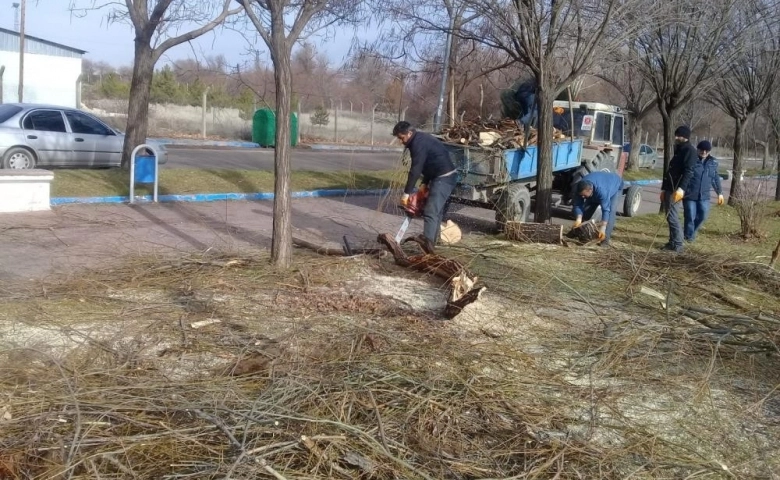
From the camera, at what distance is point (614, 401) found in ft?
15.6

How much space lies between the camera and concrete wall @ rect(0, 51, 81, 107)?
115ft

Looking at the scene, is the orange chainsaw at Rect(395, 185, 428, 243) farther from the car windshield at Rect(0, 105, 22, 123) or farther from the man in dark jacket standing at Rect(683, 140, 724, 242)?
the car windshield at Rect(0, 105, 22, 123)

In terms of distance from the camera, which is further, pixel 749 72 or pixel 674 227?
pixel 749 72

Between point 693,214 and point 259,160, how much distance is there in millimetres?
13925

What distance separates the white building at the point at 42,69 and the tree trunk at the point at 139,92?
22581 mm

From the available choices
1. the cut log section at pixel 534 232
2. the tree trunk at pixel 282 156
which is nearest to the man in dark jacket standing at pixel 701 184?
the cut log section at pixel 534 232

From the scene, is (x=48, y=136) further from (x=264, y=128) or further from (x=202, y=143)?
(x=264, y=128)

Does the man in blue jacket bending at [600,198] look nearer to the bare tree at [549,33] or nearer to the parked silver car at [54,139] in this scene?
the bare tree at [549,33]

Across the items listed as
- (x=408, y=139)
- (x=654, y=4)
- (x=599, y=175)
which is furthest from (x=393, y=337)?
(x=654, y=4)

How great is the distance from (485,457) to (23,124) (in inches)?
520

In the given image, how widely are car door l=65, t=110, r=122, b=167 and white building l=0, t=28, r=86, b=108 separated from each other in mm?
21419

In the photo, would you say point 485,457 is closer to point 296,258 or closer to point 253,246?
point 296,258

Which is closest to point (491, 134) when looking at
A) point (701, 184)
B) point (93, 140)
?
point (701, 184)

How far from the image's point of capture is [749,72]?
59.7 ft
